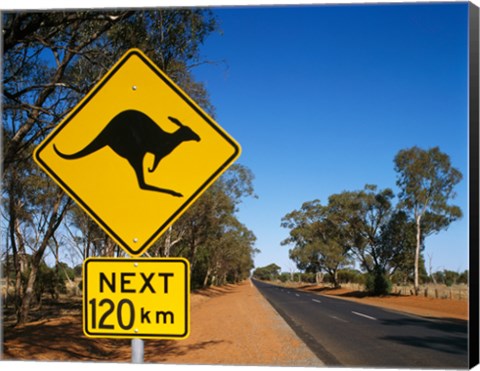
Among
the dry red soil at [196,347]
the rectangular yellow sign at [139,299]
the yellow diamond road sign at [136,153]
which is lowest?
the dry red soil at [196,347]

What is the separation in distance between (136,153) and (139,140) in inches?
2.6

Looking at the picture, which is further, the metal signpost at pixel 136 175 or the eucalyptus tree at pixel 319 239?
the eucalyptus tree at pixel 319 239

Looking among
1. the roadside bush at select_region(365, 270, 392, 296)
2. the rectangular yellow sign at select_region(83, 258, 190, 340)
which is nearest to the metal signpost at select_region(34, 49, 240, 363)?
the rectangular yellow sign at select_region(83, 258, 190, 340)

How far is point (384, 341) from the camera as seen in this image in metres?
14.5

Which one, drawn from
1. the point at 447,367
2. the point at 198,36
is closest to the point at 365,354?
the point at 447,367

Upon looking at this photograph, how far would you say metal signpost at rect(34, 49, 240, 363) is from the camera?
2420mm

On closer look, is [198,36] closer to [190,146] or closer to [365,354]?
[365,354]

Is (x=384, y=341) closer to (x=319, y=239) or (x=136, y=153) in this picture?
(x=136, y=153)

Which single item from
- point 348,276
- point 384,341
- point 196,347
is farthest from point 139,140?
point 348,276

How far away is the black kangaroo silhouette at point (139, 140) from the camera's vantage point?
2436mm

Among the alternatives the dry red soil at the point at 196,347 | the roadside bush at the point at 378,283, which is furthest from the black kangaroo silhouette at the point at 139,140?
the roadside bush at the point at 378,283

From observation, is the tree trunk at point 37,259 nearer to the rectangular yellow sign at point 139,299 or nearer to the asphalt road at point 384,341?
the asphalt road at point 384,341

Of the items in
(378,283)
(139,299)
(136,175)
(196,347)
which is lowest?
(196,347)

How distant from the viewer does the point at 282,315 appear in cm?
2331
